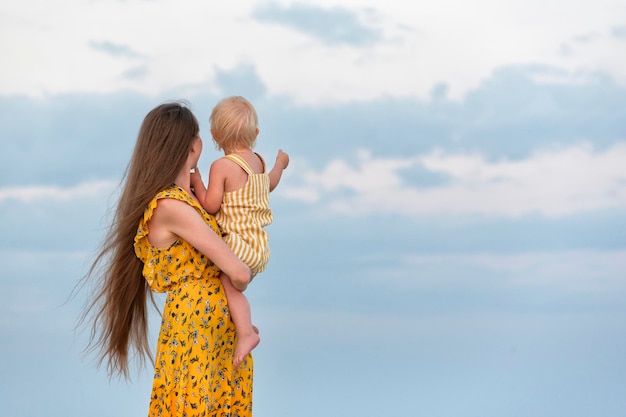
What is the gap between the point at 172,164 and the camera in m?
4.32

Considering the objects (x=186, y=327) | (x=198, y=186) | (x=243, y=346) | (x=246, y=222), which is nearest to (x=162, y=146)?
(x=198, y=186)

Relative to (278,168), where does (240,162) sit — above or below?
below

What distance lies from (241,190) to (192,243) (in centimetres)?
45

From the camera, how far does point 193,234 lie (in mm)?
4184

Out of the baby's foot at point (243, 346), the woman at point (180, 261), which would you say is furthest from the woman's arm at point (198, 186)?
the baby's foot at point (243, 346)

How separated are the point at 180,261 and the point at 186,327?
30 centimetres

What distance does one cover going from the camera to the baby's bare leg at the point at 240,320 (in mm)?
4352

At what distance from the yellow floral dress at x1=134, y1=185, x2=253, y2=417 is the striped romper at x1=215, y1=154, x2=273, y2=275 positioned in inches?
5.2

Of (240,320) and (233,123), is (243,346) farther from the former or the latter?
(233,123)

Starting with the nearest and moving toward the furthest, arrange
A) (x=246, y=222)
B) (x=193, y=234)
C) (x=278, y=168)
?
(x=193, y=234)
(x=246, y=222)
(x=278, y=168)

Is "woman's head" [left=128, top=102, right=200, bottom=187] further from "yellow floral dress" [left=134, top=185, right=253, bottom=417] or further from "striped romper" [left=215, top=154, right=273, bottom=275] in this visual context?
"striped romper" [left=215, top=154, right=273, bottom=275]

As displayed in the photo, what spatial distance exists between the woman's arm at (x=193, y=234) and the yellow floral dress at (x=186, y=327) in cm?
4

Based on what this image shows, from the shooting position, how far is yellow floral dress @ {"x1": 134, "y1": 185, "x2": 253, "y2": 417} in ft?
14.0

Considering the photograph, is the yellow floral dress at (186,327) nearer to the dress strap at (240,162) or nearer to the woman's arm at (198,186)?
the woman's arm at (198,186)
